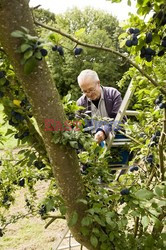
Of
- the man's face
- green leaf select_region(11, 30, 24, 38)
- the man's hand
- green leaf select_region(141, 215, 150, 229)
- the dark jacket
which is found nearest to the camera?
green leaf select_region(11, 30, 24, 38)

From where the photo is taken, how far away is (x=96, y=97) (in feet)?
9.90

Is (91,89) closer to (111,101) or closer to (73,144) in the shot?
(111,101)

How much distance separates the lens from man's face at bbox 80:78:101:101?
2.92m

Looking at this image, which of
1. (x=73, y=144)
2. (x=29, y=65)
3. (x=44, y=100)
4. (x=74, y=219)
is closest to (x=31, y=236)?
(x=74, y=219)

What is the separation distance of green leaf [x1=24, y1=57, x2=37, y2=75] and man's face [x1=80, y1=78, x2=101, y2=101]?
192 cm

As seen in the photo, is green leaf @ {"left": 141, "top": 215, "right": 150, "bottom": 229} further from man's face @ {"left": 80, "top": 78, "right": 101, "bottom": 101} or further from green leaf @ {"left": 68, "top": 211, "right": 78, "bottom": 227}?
man's face @ {"left": 80, "top": 78, "right": 101, "bottom": 101}

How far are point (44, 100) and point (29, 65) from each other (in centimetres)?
21

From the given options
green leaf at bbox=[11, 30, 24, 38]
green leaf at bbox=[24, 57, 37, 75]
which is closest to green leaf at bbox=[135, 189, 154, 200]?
Result: green leaf at bbox=[24, 57, 37, 75]

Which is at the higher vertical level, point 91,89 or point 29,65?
point 29,65

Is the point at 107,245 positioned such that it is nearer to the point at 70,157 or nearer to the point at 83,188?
the point at 83,188

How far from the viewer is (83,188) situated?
1469 millimetres

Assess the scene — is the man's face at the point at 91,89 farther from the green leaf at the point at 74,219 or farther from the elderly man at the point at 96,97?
the green leaf at the point at 74,219

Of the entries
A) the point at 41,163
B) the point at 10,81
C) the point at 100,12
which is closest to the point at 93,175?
the point at 41,163

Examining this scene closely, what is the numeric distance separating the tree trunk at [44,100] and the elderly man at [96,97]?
1546mm
